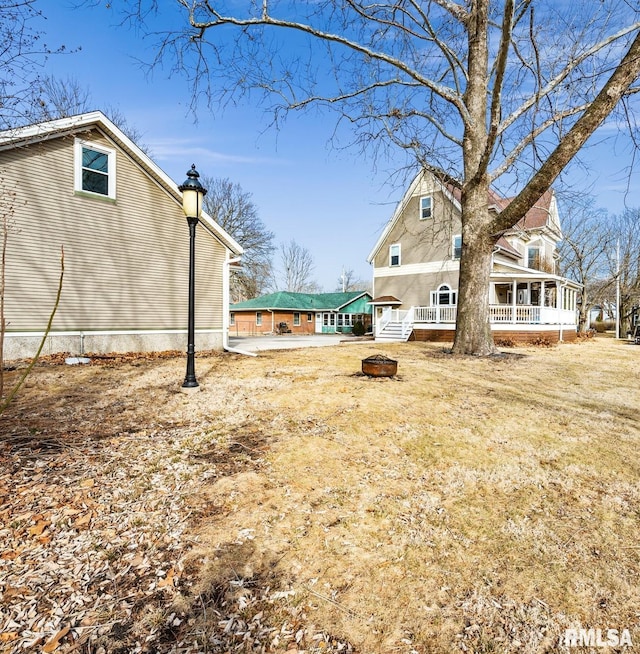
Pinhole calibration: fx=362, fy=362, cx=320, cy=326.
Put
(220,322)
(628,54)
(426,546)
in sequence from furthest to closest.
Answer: (220,322) < (628,54) < (426,546)

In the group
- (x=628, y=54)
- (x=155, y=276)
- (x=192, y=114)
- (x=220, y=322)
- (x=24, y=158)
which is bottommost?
(x=220, y=322)

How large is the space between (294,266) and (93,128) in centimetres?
4172

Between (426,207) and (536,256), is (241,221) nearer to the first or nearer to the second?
(426,207)

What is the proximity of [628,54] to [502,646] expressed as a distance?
32.6ft

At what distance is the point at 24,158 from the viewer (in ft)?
28.4

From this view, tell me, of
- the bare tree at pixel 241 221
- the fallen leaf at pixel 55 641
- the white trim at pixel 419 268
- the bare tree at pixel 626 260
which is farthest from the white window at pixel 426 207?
the fallen leaf at pixel 55 641

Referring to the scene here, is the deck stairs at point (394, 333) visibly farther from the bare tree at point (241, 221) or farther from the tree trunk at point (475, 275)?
the bare tree at point (241, 221)

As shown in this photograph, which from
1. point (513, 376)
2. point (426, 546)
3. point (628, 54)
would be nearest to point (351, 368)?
point (513, 376)

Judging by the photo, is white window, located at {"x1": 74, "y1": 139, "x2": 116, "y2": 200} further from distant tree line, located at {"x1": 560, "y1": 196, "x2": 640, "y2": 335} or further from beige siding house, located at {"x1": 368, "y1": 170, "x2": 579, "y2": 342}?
distant tree line, located at {"x1": 560, "y1": 196, "x2": 640, "y2": 335}

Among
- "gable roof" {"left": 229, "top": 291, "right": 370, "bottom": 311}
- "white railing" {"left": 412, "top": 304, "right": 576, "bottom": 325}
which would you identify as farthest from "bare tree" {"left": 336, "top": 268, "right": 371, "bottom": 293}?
"white railing" {"left": 412, "top": 304, "right": 576, "bottom": 325}

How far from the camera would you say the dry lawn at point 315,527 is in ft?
5.84

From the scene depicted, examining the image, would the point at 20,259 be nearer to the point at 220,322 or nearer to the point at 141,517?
the point at 220,322

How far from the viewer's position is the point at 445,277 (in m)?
19.6

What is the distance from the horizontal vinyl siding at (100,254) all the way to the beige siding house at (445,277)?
10782mm
